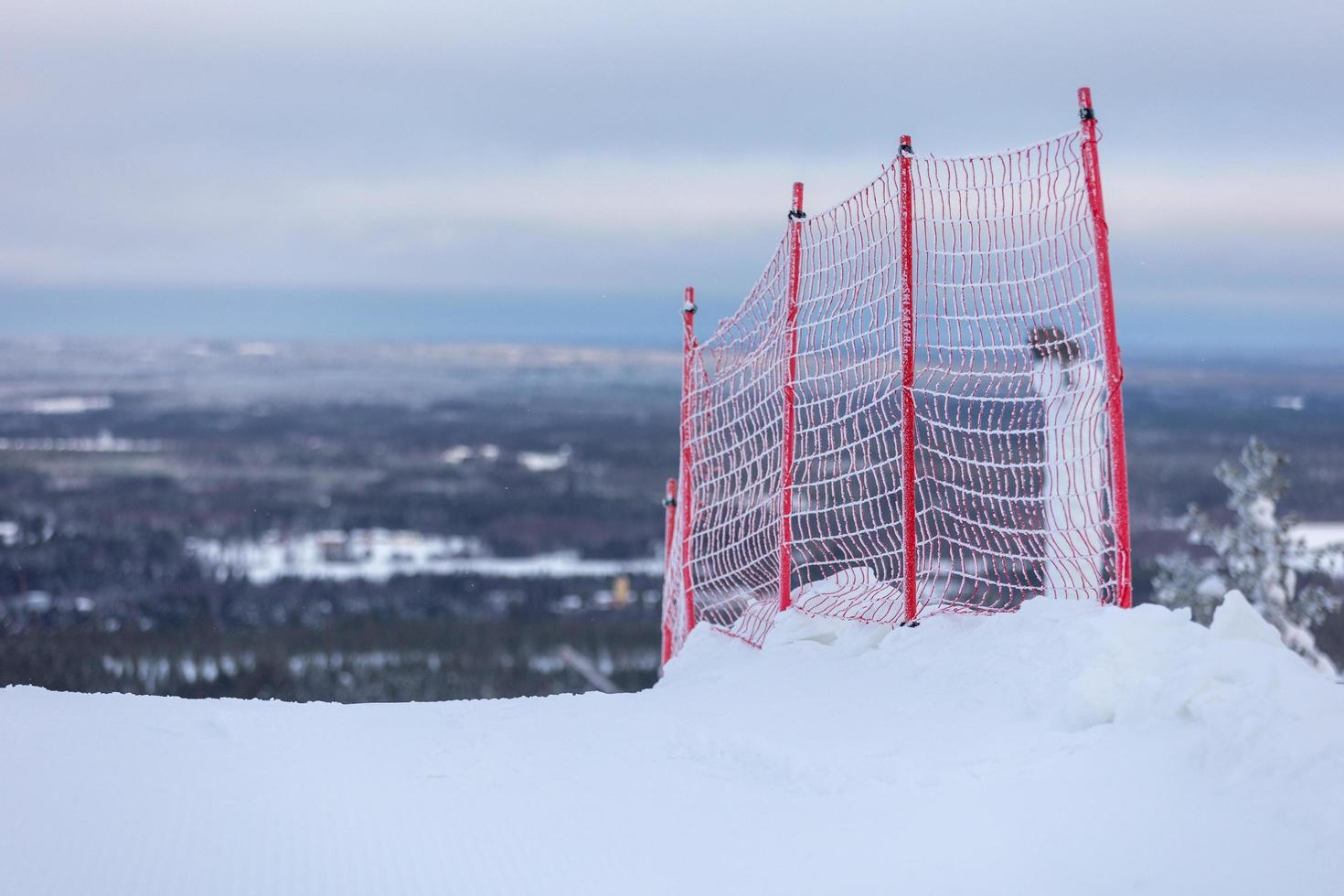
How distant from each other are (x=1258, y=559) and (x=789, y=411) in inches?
590

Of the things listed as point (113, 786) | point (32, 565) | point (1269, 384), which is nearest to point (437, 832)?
point (113, 786)

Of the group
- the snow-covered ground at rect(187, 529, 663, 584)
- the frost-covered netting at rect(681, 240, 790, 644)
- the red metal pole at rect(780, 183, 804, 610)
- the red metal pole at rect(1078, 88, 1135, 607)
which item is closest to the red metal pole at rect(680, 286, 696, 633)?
the frost-covered netting at rect(681, 240, 790, 644)

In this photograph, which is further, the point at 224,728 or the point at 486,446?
the point at 486,446

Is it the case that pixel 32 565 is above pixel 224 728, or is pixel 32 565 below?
below

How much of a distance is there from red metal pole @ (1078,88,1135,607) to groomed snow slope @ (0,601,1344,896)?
1.03 feet

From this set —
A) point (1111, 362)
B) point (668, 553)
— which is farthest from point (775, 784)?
point (668, 553)

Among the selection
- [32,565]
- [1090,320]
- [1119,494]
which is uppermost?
[1090,320]

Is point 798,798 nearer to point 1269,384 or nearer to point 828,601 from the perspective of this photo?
point 828,601

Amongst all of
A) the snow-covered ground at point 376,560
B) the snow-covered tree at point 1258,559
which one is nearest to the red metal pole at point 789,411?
the snow-covered tree at point 1258,559

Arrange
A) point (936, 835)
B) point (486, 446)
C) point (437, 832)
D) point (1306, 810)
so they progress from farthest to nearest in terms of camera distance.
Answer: point (486, 446) < point (437, 832) < point (936, 835) < point (1306, 810)

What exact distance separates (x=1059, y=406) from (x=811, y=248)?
1829mm

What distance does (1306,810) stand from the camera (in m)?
3.60

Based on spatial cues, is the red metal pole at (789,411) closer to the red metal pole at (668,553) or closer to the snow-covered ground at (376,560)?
the red metal pole at (668,553)

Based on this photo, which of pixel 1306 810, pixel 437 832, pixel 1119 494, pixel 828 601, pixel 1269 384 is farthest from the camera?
pixel 1269 384
